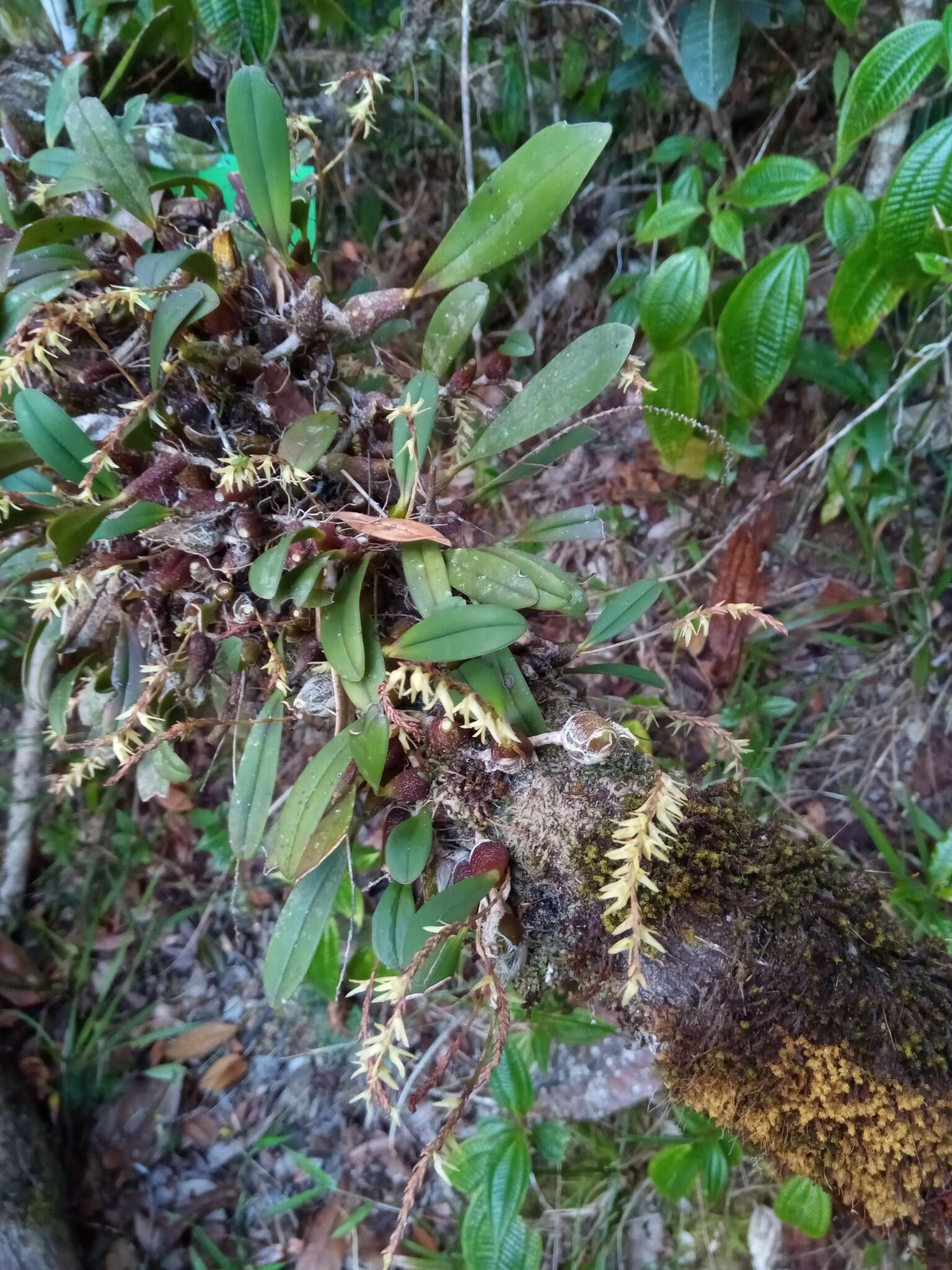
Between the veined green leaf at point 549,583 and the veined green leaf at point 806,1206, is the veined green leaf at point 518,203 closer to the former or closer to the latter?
the veined green leaf at point 549,583

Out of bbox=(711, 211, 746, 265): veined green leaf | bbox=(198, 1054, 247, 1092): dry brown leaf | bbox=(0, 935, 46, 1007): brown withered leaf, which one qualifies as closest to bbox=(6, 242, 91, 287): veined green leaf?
bbox=(711, 211, 746, 265): veined green leaf

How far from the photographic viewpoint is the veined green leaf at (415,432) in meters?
0.84

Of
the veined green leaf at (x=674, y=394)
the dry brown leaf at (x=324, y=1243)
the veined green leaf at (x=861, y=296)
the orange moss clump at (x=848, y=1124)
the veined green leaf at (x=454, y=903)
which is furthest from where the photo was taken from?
the dry brown leaf at (x=324, y=1243)

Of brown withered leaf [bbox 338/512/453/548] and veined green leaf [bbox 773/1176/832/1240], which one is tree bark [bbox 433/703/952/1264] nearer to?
brown withered leaf [bbox 338/512/453/548]

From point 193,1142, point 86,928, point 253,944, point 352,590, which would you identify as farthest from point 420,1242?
point 352,590

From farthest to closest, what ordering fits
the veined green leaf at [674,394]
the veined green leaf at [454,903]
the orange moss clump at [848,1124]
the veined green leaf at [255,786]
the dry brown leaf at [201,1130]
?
the dry brown leaf at [201,1130], the veined green leaf at [674,394], the veined green leaf at [255,786], the veined green leaf at [454,903], the orange moss clump at [848,1124]

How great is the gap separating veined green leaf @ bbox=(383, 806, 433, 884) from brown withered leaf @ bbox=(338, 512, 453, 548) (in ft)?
0.98

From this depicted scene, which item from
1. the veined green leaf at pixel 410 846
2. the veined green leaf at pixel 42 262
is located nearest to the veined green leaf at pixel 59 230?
the veined green leaf at pixel 42 262

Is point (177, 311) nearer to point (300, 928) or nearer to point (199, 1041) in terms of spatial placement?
point (300, 928)

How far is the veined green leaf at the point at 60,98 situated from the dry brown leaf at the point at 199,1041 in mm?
1604

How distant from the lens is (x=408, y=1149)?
1.47 m

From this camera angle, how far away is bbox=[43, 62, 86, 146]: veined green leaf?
1.03 metres

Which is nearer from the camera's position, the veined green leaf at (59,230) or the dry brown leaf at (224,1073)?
the veined green leaf at (59,230)

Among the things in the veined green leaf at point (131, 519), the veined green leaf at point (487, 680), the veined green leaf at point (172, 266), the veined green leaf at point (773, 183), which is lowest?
the veined green leaf at point (487, 680)
